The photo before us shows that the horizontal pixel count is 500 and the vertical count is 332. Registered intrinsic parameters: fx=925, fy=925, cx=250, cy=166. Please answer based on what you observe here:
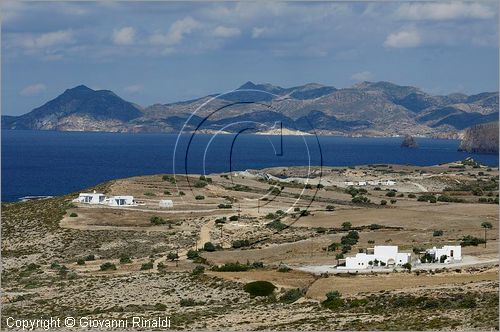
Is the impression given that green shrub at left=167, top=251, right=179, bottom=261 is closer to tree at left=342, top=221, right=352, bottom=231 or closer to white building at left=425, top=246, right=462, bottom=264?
white building at left=425, top=246, right=462, bottom=264

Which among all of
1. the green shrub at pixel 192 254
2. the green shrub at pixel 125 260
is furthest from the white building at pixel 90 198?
the green shrub at pixel 192 254

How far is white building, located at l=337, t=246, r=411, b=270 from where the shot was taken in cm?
5206

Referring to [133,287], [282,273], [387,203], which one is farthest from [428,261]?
[387,203]

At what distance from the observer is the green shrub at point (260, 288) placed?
4306 cm

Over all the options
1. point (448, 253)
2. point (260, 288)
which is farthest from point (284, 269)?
point (448, 253)

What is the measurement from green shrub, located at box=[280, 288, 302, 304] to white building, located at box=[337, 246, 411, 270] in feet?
33.0

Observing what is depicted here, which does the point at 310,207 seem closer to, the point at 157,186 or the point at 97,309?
the point at 157,186

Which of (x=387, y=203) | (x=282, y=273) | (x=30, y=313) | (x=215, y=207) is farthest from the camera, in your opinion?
(x=387, y=203)

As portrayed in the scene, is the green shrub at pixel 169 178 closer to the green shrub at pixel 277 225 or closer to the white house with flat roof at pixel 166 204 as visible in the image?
the white house with flat roof at pixel 166 204

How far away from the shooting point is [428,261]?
Result: 175 ft

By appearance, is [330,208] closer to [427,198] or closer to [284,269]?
[427,198]

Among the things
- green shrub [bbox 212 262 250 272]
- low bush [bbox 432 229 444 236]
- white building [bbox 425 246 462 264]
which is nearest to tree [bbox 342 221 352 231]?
low bush [bbox 432 229 444 236]

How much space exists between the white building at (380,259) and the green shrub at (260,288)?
894cm

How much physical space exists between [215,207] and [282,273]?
32.5 metres
